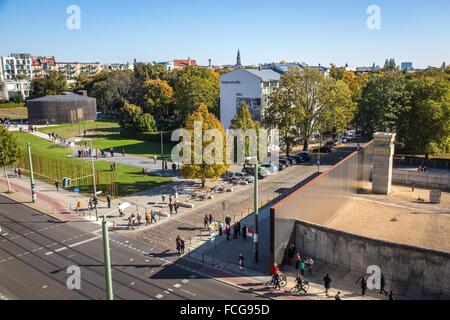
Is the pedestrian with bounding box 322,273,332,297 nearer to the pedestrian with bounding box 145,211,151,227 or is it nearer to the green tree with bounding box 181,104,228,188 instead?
the pedestrian with bounding box 145,211,151,227

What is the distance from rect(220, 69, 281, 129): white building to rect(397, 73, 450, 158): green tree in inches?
796

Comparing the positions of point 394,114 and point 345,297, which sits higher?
point 394,114

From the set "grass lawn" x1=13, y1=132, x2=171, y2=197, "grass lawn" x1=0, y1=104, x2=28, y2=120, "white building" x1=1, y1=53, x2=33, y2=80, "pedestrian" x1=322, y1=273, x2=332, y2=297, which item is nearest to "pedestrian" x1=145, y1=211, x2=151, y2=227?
"grass lawn" x1=13, y1=132, x2=171, y2=197

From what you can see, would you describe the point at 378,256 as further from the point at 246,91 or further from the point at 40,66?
the point at 40,66

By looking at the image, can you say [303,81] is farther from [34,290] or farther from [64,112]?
[64,112]

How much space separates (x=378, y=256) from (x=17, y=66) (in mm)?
189784

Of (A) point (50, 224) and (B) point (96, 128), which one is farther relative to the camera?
(B) point (96, 128)

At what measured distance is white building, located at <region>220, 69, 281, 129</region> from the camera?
63875 millimetres

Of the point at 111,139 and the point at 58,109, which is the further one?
the point at 58,109

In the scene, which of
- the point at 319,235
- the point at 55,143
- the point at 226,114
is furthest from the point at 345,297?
the point at 55,143

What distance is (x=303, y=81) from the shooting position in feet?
193

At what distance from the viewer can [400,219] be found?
3266 cm

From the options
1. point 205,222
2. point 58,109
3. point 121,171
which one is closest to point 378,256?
point 205,222

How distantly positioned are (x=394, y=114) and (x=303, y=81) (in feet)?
43.1
